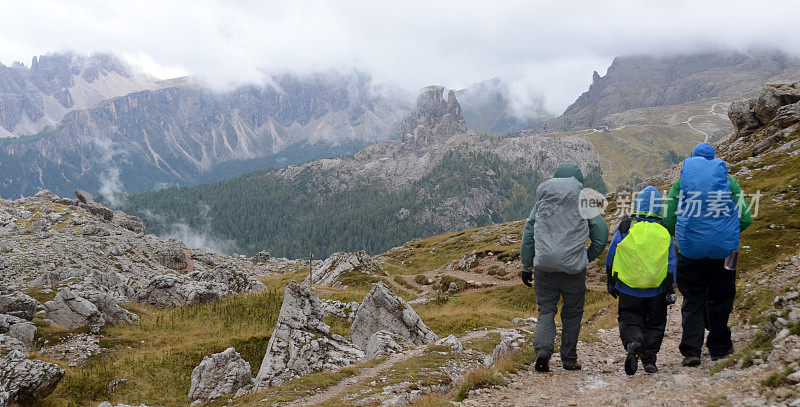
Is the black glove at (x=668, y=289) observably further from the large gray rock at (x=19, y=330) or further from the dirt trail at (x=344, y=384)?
the large gray rock at (x=19, y=330)

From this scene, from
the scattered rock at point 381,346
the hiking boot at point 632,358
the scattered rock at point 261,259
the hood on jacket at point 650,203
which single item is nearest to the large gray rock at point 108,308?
the scattered rock at point 381,346

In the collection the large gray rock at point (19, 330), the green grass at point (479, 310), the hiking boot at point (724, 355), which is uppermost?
the hiking boot at point (724, 355)

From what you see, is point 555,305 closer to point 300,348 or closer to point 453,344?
point 453,344

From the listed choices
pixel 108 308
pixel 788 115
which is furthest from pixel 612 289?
pixel 788 115

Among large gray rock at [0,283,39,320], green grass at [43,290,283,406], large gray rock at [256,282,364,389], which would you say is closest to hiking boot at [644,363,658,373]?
large gray rock at [256,282,364,389]

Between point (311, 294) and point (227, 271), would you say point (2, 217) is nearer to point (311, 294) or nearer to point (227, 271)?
point (227, 271)

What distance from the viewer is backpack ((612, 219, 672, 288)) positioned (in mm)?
8609

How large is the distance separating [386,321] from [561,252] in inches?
463

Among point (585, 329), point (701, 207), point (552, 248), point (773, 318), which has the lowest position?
point (585, 329)

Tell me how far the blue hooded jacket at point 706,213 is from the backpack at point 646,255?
1.84 feet

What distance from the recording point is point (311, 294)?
1962cm

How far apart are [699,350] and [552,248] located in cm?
389

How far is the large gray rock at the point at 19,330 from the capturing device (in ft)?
63.2

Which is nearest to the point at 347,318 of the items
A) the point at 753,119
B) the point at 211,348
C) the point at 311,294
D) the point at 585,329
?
the point at 311,294
